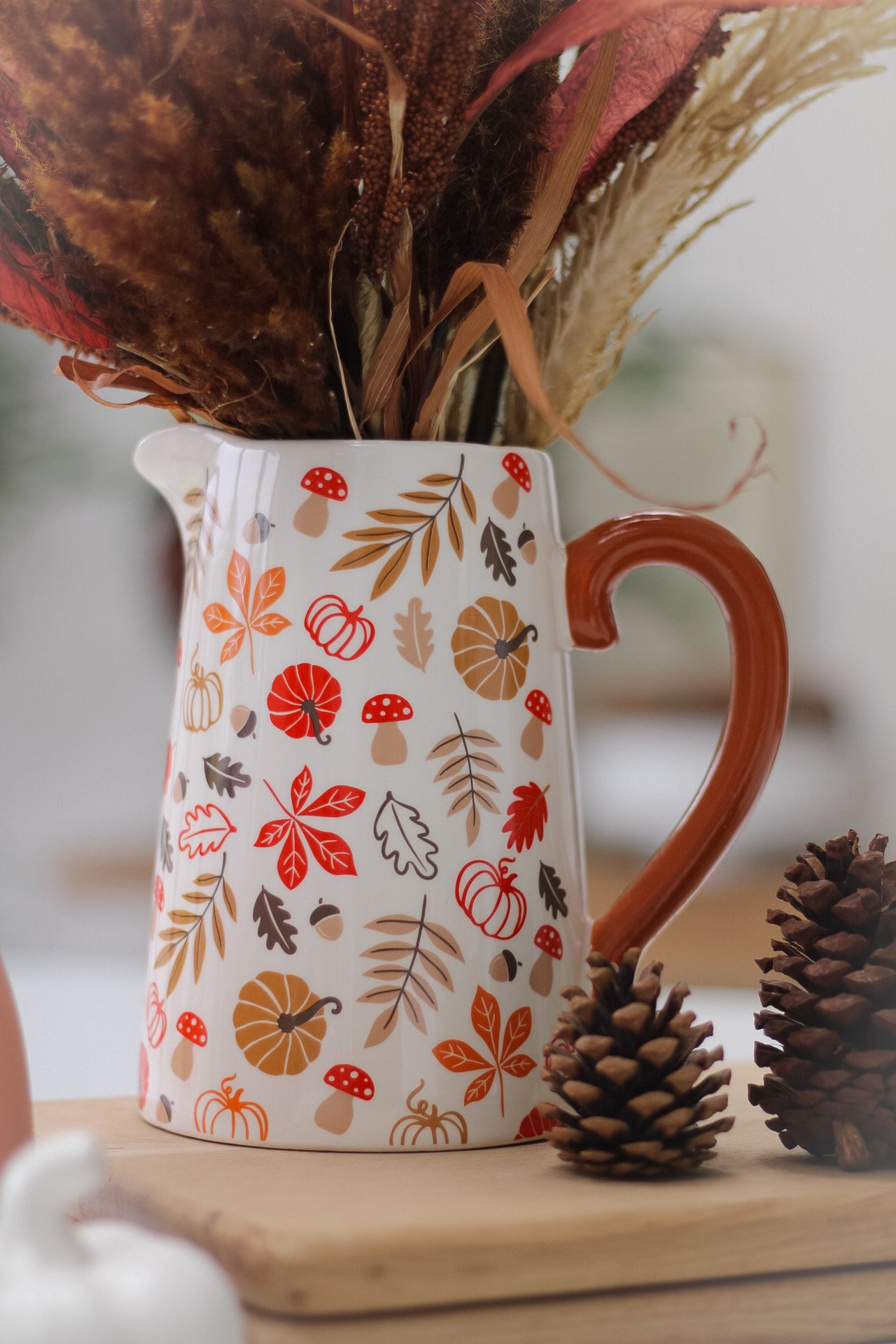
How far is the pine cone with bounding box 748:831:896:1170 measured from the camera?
1.14 ft

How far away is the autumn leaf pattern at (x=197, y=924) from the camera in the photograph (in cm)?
39

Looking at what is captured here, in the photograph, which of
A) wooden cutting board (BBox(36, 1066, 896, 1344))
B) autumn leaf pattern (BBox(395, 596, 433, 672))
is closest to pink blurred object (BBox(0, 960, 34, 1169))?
wooden cutting board (BBox(36, 1066, 896, 1344))

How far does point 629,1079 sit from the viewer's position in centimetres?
33

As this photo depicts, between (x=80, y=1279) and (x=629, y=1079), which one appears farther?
(x=629, y=1079)

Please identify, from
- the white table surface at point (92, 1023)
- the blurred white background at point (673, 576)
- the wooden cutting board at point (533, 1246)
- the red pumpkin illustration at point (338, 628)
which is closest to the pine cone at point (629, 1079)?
the wooden cutting board at point (533, 1246)

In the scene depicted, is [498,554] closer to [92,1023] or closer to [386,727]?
[386,727]

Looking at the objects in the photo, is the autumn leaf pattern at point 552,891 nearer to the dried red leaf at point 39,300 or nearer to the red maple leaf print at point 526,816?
Answer: the red maple leaf print at point 526,816

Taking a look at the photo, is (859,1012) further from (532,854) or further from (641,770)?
(641,770)

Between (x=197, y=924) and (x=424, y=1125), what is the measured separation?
3.5 inches

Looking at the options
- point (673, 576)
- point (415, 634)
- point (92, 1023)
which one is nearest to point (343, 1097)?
point (415, 634)

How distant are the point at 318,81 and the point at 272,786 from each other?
196mm

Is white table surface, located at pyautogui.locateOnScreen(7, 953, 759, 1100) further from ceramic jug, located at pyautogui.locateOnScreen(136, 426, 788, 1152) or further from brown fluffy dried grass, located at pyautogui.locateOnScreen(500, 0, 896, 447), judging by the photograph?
brown fluffy dried grass, located at pyautogui.locateOnScreen(500, 0, 896, 447)

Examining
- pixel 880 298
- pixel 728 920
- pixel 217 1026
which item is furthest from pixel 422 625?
pixel 880 298

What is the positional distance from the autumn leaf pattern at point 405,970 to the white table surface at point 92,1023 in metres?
0.21
